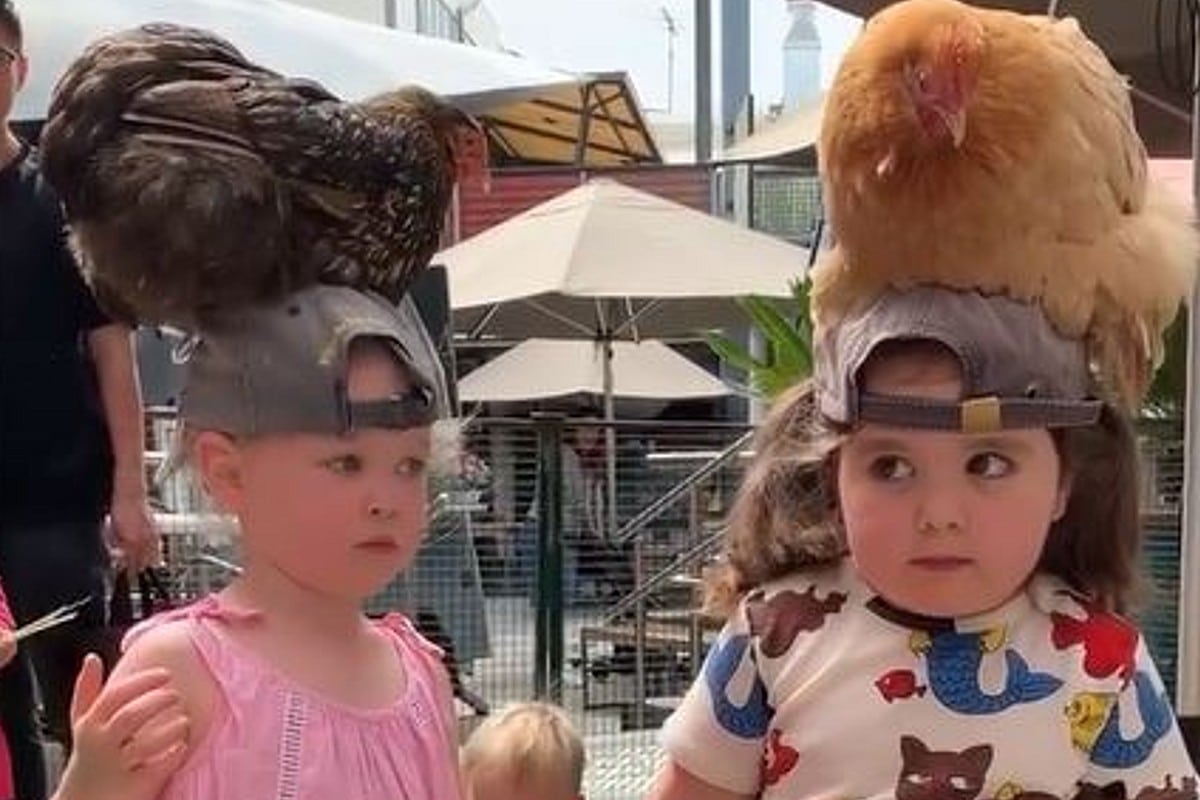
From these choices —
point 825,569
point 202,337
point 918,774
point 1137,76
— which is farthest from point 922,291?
point 1137,76

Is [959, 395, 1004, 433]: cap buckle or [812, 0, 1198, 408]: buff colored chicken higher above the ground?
[812, 0, 1198, 408]: buff colored chicken

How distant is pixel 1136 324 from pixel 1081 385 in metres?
0.08

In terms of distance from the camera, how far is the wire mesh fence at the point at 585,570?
18.2ft

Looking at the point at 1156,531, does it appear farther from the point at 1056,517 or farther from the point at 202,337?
the point at 202,337

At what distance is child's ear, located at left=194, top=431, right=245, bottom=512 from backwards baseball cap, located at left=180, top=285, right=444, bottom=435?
0.02m

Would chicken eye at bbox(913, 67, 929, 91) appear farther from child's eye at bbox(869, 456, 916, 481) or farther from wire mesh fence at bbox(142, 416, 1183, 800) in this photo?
wire mesh fence at bbox(142, 416, 1183, 800)

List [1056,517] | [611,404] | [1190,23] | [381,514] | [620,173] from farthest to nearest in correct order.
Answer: [620,173], [611,404], [1190,23], [1056,517], [381,514]

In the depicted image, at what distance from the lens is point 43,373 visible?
10.3 ft

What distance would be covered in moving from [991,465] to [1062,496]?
0.13m

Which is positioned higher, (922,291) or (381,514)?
(922,291)

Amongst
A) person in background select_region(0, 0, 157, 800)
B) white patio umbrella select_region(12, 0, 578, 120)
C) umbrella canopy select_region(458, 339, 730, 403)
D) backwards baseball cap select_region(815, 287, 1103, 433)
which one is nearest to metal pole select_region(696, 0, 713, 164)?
umbrella canopy select_region(458, 339, 730, 403)

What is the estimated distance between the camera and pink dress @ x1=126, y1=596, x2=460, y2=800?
185 cm

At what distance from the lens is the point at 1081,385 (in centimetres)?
201

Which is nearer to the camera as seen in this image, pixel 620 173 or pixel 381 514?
pixel 381 514
